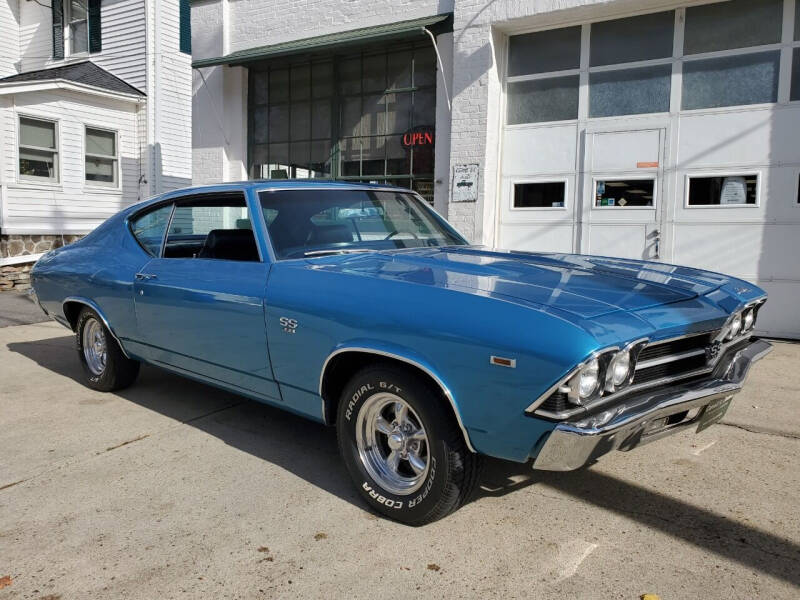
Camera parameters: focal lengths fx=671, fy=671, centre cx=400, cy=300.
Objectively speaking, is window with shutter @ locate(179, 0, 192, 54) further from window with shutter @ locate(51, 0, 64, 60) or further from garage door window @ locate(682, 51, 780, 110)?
garage door window @ locate(682, 51, 780, 110)

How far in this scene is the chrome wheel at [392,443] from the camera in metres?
2.94

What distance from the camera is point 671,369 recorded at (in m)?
2.85

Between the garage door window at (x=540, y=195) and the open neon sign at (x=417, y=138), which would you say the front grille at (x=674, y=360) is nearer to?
the garage door window at (x=540, y=195)

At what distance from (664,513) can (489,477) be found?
0.84 metres

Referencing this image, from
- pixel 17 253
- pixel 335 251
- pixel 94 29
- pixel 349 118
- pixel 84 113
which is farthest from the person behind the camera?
pixel 94 29

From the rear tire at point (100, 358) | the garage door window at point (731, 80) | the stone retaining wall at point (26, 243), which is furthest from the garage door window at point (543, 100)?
the stone retaining wall at point (26, 243)

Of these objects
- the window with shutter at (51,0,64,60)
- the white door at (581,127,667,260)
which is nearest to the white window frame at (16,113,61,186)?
the window with shutter at (51,0,64,60)

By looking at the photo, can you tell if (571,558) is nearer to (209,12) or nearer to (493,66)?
(493,66)

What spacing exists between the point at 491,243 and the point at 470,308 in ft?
21.4

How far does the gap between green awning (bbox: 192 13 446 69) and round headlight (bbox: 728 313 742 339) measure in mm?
6815

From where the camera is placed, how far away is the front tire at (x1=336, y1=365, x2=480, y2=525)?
8.91 ft

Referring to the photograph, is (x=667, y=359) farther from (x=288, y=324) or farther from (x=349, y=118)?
(x=349, y=118)

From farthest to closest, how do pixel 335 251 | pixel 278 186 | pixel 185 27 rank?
1. pixel 185 27
2. pixel 278 186
3. pixel 335 251

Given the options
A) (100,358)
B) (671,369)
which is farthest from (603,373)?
(100,358)
